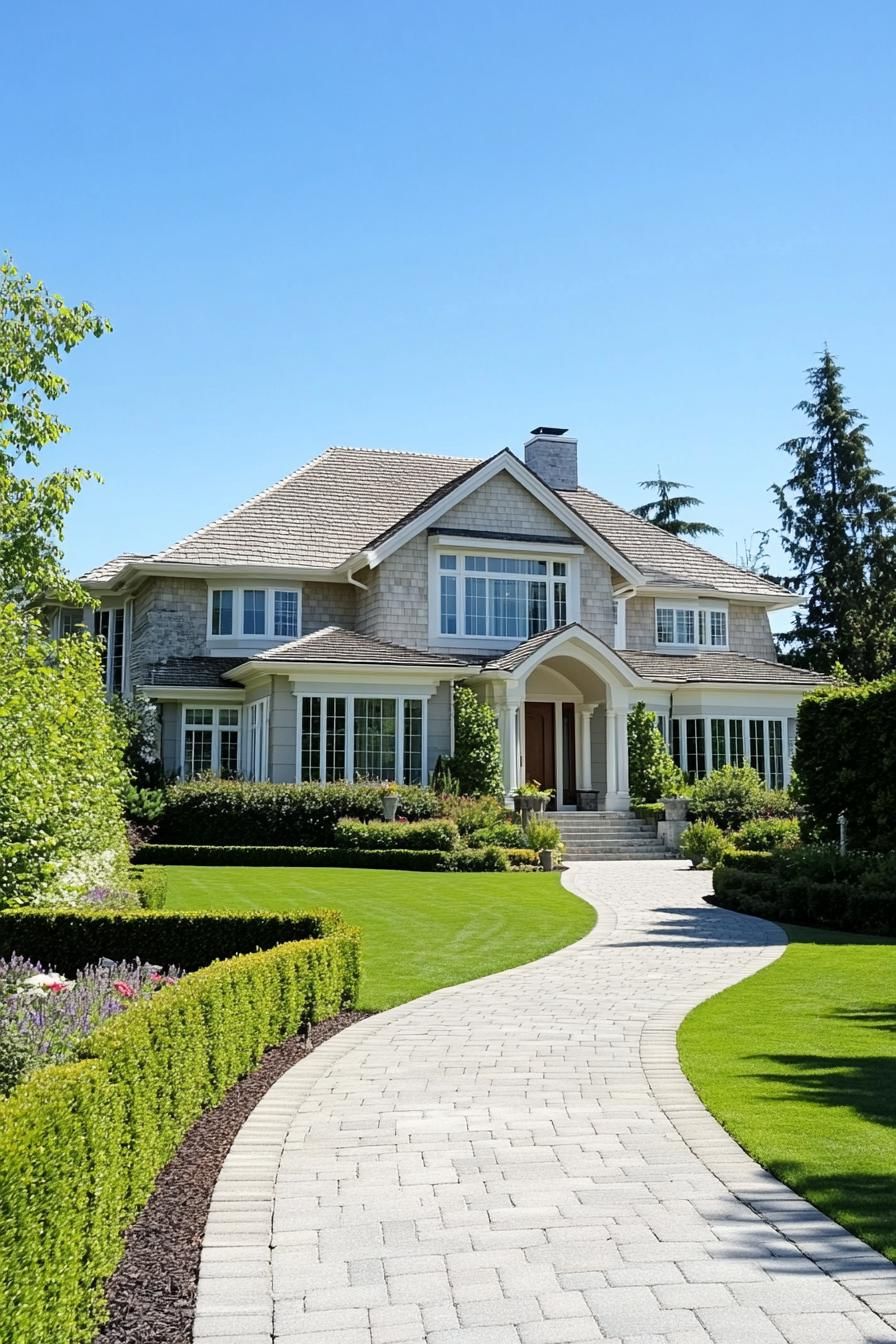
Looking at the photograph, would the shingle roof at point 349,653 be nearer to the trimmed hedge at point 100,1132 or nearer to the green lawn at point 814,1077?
the green lawn at point 814,1077

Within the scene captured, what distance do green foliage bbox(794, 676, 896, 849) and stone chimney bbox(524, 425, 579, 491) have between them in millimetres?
19435

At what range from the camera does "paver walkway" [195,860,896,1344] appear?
14.7ft

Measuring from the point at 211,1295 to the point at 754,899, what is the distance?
49.9 ft

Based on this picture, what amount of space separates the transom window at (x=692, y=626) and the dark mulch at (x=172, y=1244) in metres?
31.0

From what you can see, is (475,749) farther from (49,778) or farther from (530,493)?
(49,778)

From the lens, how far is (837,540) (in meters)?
50.6

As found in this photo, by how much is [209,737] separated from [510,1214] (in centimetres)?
2800

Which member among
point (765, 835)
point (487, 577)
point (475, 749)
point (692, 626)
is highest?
point (487, 577)

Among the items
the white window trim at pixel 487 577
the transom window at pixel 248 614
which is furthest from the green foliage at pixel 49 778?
the white window trim at pixel 487 577

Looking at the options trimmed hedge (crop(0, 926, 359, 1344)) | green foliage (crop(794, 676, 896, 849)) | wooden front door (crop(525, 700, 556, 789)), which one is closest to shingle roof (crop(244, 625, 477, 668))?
wooden front door (crop(525, 700, 556, 789))

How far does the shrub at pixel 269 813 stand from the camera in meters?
28.1

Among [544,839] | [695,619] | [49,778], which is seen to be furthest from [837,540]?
[49,778]

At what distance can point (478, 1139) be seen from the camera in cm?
691

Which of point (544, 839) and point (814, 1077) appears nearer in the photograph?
point (814, 1077)
